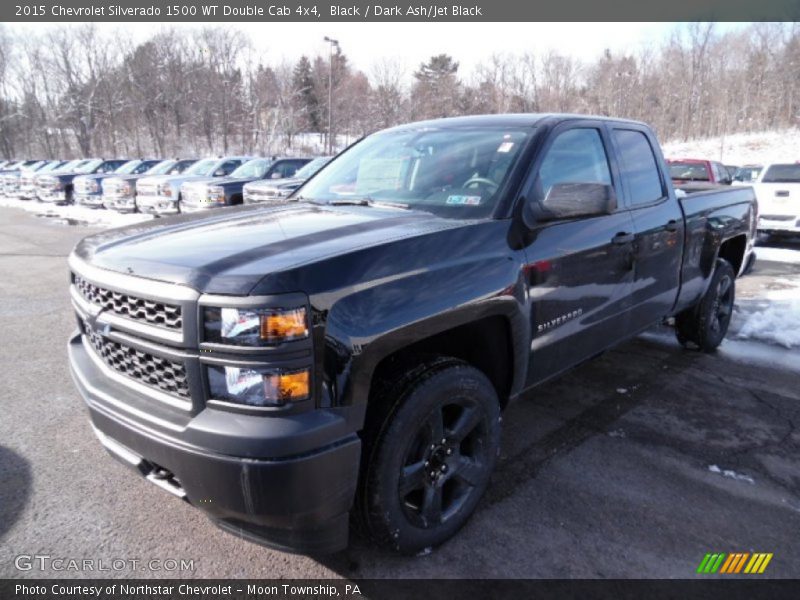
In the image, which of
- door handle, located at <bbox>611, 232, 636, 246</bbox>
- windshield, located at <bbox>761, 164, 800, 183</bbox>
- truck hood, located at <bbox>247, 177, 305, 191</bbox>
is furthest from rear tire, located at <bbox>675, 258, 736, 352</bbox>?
windshield, located at <bbox>761, 164, 800, 183</bbox>

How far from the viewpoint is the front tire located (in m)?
2.21

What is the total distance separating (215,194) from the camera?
1311 centimetres

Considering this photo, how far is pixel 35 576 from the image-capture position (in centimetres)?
235

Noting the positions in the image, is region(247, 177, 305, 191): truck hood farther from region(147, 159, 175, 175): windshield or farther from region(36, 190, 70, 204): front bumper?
region(36, 190, 70, 204): front bumper

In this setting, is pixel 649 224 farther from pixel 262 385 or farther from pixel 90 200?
pixel 90 200

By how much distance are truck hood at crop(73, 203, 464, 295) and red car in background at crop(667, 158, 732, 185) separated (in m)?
11.0

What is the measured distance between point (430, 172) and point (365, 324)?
149 cm

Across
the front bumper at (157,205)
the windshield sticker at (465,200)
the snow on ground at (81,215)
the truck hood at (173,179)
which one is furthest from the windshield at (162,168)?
the windshield sticker at (465,200)

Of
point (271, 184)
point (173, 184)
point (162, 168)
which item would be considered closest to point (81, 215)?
point (162, 168)

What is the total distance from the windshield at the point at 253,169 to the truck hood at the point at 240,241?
12.7 metres

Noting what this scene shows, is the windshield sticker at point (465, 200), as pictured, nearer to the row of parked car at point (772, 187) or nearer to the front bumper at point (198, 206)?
the row of parked car at point (772, 187)

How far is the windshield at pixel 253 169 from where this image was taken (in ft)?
50.4

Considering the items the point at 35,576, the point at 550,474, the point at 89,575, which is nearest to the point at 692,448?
the point at 550,474

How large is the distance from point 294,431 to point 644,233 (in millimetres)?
2845
